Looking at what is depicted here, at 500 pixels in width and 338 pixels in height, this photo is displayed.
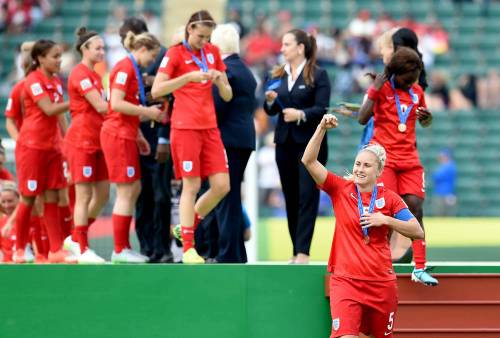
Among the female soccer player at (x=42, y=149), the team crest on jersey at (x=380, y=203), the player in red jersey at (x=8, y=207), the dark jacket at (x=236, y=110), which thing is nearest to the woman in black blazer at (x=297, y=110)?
the dark jacket at (x=236, y=110)

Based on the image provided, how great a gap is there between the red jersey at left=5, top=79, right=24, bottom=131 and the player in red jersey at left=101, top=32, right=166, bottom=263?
3.14 ft

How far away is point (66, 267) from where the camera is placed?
7.95 metres

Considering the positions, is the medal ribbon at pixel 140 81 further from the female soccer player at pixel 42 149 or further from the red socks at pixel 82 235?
the red socks at pixel 82 235

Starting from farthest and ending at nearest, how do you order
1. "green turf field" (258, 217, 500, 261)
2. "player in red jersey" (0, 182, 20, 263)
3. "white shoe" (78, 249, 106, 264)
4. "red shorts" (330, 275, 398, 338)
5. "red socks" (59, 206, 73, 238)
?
1. "green turf field" (258, 217, 500, 261)
2. "player in red jersey" (0, 182, 20, 263)
3. "red socks" (59, 206, 73, 238)
4. "white shoe" (78, 249, 106, 264)
5. "red shorts" (330, 275, 398, 338)

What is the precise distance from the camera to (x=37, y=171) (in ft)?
29.1

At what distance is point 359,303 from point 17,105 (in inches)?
145

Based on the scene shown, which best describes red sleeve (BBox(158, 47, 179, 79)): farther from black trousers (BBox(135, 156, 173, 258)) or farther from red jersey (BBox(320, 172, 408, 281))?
red jersey (BBox(320, 172, 408, 281))

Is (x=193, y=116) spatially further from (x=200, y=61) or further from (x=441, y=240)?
(x=441, y=240)

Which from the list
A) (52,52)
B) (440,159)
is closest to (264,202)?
(440,159)

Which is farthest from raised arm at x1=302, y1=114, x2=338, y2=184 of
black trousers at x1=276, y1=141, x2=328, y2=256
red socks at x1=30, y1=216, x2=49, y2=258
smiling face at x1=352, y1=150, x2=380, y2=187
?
red socks at x1=30, y1=216, x2=49, y2=258

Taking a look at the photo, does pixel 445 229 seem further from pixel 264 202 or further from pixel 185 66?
pixel 185 66

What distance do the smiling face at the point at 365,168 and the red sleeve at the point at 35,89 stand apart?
2.96 m

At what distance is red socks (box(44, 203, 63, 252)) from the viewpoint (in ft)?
29.0

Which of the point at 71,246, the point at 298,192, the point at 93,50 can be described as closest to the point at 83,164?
the point at 71,246
